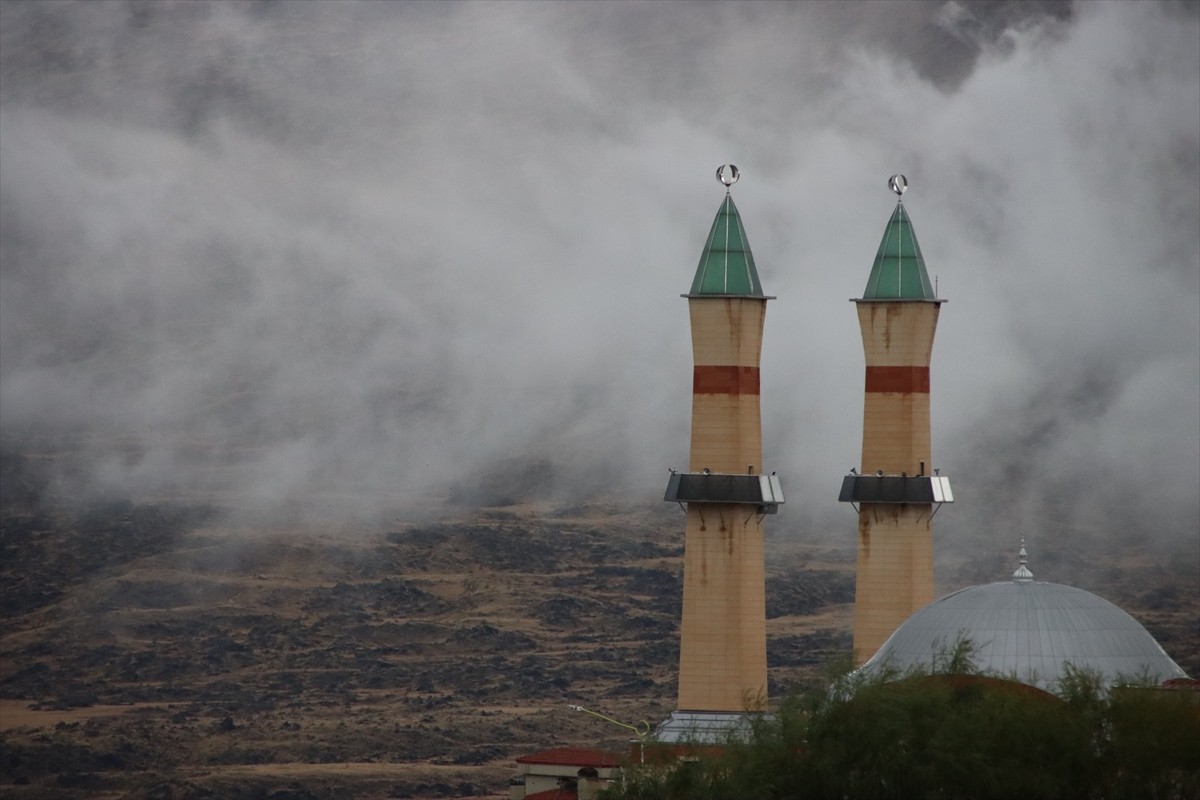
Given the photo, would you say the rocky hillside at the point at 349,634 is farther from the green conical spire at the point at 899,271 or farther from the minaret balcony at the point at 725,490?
the minaret balcony at the point at 725,490

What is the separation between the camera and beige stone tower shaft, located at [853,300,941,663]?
5544cm

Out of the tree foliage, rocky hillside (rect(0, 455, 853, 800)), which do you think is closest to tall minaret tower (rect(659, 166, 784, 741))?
the tree foliage

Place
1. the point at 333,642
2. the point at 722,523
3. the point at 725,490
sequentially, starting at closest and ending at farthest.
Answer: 1. the point at 725,490
2. the point at 722,523
3. the point at 333,642

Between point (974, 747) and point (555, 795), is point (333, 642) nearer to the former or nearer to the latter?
point (555, 795)

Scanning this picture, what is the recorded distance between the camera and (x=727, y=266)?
170 feet

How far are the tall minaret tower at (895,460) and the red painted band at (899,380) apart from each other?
0.02 metres

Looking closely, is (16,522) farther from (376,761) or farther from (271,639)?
(376,761)

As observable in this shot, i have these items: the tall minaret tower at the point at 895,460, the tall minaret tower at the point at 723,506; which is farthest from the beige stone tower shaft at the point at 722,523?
the tall minaret tower at the point at 895,460

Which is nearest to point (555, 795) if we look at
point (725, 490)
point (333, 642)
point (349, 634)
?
point (725, 490)

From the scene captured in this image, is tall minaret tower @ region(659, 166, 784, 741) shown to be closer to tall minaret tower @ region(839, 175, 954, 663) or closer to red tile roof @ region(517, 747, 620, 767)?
red tile roof @ region(517, 747, 620, 767)

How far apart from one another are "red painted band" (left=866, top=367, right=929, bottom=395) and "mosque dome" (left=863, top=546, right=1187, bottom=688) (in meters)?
8.78

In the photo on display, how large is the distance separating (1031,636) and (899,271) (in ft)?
41.4

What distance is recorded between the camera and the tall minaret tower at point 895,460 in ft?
182

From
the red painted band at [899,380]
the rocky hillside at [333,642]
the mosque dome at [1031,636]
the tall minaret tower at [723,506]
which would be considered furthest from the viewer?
the rocky hillside at [333,642]
